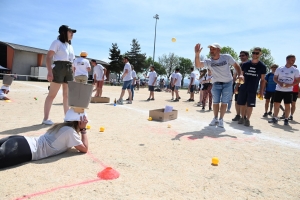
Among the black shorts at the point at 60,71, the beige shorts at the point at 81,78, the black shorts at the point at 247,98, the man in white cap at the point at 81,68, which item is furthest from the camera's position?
the man in white cap at the point at 81,68

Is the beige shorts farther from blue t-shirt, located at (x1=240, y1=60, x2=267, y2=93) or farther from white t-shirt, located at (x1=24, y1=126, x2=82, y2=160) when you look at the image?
blue t-shirt, located at (x1=240, y1=60, x2=267, y2=93)

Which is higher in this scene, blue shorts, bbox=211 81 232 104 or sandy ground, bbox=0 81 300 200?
blue shorts, bbox=211 81 232 104

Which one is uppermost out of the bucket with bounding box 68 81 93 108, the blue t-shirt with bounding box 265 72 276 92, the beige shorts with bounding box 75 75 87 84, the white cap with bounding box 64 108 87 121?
Result: the blue t-shirt with bounding box 265 72 276 92

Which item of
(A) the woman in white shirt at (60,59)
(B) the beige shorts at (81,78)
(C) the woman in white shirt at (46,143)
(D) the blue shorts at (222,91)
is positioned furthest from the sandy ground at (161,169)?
(B) the beige shorts at (81,78)

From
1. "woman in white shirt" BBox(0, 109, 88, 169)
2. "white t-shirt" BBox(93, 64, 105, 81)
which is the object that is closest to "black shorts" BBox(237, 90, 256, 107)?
"woman in white shirt" BBox(0, 109, 88, 169)

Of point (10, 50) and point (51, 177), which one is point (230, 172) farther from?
point (10, 50)

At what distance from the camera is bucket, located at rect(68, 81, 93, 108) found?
3.09 metres

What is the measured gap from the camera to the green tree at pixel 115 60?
54.2 metres

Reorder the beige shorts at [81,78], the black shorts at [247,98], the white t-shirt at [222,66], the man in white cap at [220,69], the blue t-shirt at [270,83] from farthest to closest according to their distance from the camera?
the blue t-shirt at [270,83], the beige shorts at [81,78], the black shorts at [247,98], the white t-shirt at [222,66], the man in white cap at [220,69]

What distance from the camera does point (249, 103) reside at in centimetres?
573

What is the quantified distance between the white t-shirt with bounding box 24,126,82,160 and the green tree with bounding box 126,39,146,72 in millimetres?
60669

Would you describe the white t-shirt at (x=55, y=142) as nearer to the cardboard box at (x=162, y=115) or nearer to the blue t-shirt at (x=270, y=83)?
the cardboard box at (x=162, y=115)

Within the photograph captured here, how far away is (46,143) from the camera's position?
2.74m

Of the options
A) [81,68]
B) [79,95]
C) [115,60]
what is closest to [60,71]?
[79,95]
